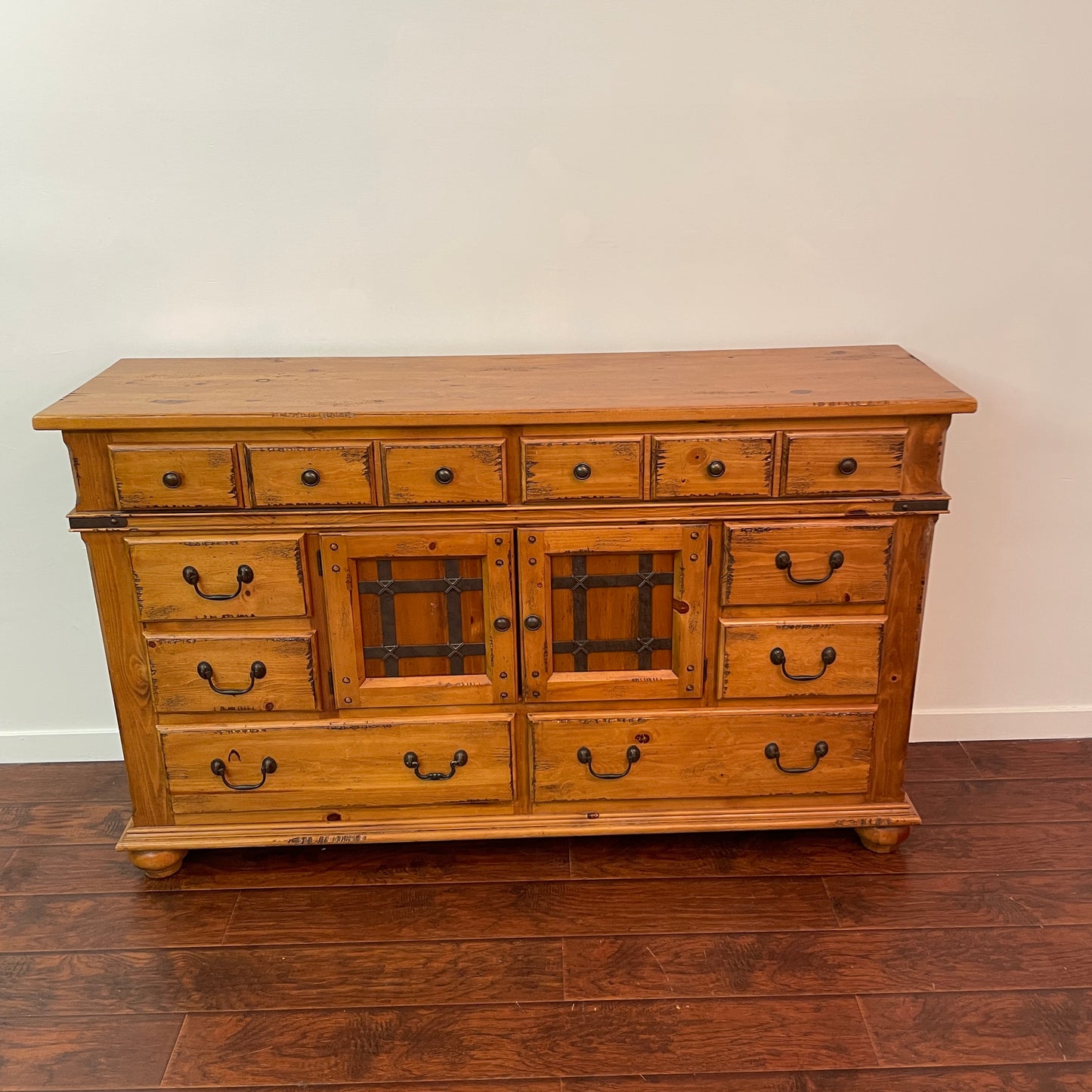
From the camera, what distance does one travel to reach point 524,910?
2184 mm

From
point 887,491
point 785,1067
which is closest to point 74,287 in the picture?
point 887,491

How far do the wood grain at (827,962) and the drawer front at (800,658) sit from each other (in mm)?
477

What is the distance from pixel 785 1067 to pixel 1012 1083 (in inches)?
14.6

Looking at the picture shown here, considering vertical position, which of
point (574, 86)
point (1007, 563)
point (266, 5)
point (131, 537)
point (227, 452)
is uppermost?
point (266, 5)

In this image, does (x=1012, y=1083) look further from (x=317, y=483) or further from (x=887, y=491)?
(x=317, y=483)

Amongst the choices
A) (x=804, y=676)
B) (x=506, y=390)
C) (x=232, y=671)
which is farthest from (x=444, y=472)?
(x=804, y=676)

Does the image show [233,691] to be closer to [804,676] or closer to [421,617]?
[421,617]

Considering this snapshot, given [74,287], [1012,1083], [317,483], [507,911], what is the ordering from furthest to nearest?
[74,287]
[507,911]
[317,483]
[1012,1083]

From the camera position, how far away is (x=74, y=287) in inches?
92.9

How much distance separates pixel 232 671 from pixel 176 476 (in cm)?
41

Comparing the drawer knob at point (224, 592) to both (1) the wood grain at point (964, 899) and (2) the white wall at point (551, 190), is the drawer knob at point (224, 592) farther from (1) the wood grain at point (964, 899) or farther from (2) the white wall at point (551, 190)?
(1) the wood grain at point (964, 899)

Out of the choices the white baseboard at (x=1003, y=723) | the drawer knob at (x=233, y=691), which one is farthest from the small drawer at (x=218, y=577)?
the white baseboard at (x=1003, y=723)

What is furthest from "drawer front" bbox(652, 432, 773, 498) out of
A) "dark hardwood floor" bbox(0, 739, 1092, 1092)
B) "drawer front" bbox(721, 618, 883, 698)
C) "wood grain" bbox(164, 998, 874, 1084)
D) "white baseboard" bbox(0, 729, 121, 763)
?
"white baseboard" bbox(0, 729, 121, 763)

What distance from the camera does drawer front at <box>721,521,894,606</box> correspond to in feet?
6.88
